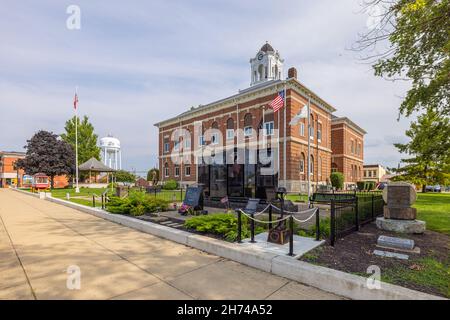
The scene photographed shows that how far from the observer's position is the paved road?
148 inches

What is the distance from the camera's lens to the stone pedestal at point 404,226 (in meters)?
7.52

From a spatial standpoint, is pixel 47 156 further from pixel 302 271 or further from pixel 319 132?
pixel 302 271

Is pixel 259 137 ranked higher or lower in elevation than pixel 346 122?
lower

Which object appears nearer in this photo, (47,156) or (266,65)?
(266,65)

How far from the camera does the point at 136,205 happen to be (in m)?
11.1

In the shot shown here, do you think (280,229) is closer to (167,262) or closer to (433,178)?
(167,262)

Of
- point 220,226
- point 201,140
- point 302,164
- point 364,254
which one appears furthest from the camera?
point 201,140

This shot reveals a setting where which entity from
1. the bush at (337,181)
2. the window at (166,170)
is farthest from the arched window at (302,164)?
the window at (166,170)

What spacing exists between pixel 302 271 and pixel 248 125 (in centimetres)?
2871

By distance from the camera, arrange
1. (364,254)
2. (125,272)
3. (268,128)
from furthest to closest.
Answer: (268,128)
(364,254)
(125,272)

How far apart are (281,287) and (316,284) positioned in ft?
1.92

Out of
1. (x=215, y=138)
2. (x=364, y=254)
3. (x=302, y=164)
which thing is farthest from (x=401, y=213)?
(x=215, y=138)

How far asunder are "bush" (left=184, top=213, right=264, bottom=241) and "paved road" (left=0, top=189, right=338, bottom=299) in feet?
2.86

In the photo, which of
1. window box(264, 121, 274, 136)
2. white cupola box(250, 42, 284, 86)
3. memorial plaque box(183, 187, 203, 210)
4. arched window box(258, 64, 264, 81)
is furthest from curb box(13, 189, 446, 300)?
arched window box(258, 64, 264, 81)
